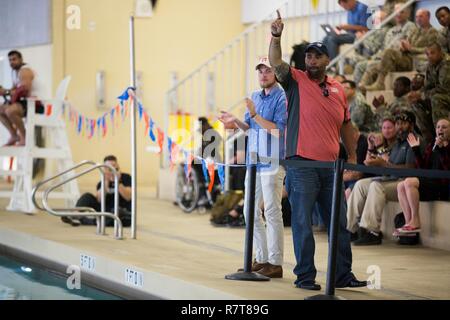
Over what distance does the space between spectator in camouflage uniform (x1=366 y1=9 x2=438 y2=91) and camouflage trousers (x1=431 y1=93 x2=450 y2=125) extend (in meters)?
1.76

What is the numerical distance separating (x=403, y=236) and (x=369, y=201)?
0.46 meters

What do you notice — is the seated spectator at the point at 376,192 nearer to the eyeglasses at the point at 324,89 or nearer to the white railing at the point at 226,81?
the eyeglasses at the point at 324,89

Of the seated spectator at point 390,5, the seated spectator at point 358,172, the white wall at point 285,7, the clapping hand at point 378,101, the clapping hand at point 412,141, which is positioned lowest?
the seated spectator at point 358,172

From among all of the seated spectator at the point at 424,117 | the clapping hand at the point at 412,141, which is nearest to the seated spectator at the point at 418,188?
the clapping hand at the point at 412,141

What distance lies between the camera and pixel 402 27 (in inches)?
490

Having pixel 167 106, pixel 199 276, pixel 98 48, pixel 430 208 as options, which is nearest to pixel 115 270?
pixel 199 276

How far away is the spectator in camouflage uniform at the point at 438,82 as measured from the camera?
404 inches

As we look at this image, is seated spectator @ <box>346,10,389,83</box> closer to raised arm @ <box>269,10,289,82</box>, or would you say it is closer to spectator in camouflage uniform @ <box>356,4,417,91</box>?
spectator in camouflage uniform @ <box>356,4,417,91</box>

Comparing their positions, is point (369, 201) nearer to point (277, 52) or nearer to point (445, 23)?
point (445, 23)

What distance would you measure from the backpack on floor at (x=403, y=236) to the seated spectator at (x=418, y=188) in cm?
8

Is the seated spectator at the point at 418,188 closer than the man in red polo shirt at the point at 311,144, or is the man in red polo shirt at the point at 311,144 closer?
the man in red polo shirt at the point at 311,144

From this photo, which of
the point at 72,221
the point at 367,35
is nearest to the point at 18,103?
the point at 72,221

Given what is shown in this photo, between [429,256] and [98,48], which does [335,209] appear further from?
[98,48]
